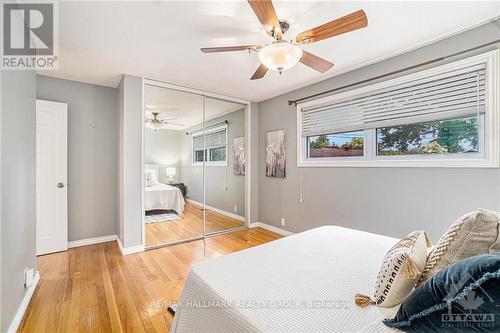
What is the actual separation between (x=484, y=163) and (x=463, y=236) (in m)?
1.66

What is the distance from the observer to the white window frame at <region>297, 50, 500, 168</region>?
1.98 meters

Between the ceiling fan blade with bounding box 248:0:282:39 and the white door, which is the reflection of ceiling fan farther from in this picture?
the ceiling fan blade with bounding box 248:0:282:39

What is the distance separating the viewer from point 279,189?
4.14 meters

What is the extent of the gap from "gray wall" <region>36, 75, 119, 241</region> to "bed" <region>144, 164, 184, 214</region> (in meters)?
0.70

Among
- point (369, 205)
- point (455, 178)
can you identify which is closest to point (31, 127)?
point (369, 205)

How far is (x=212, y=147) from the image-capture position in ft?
13.8

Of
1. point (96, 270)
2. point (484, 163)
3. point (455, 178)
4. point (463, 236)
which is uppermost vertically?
point (484, 163)

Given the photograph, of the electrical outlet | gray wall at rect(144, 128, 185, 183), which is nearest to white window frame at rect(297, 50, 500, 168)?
gray wall at rect(144, 128, 185, 183)

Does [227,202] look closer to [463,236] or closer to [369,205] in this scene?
[369,205]

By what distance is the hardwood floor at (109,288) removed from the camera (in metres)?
1.78

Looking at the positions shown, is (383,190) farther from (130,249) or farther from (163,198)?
(130,249)

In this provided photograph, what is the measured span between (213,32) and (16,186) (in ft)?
6.78
